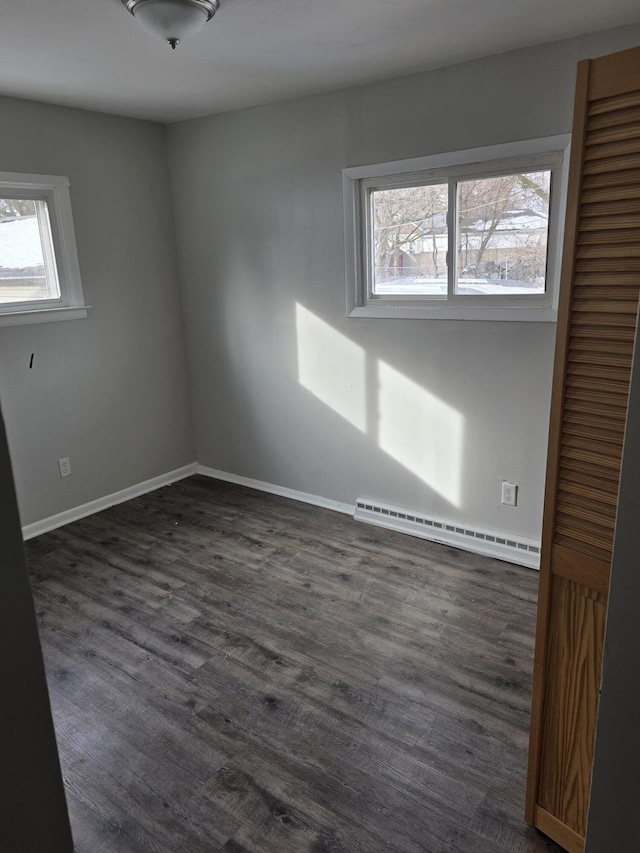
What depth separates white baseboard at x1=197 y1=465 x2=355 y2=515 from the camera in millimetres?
3910

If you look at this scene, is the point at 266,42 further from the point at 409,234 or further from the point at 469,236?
the point at 469,236

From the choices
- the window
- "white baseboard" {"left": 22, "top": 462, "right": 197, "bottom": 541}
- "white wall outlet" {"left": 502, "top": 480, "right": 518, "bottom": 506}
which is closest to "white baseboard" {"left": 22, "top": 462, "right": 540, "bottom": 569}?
"white baseboard" {"left": 22, "top": 462, "right": 197, "bottom": 541}

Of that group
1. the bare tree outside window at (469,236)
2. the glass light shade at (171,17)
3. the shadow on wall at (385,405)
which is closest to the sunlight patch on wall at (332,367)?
the shadow on wall at (385,405)

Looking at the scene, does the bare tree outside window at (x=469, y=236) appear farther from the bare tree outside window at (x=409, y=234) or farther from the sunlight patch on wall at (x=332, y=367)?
the sunlight patch on wall at (x=332, y=367)

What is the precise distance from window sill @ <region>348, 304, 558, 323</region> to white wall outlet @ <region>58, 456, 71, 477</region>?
199cm

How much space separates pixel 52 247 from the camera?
3.63 m

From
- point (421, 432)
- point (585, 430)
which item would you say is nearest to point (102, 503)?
point (421, 432)

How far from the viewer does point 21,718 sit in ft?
1.63

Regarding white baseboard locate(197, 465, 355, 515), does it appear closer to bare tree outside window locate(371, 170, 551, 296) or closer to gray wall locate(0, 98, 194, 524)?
gray wall locate(0, 98, 194, 524)

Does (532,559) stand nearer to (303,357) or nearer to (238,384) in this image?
(303,357)

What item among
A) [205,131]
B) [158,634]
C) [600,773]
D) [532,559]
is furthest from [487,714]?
[205,131]

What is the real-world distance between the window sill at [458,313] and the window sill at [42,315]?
1.68m

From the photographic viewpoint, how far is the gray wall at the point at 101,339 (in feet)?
11.5

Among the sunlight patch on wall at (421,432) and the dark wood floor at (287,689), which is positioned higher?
the sunlight patch on wall at (421,432)
